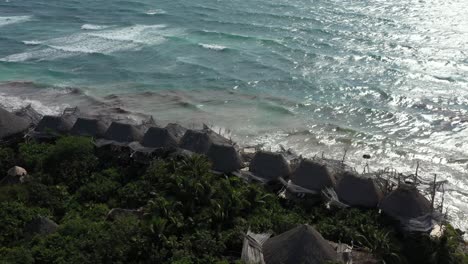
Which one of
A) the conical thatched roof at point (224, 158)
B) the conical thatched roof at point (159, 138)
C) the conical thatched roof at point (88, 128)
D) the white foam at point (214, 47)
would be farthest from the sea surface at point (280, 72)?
the conical thatched roof at point (88, 128)

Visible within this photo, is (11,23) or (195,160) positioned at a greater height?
(195,160)

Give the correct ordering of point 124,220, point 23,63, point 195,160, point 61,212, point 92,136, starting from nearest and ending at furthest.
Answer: point 124,220 < point 61,212 < point 195,160 < point 92,136 < point 23,63

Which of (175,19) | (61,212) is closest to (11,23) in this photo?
(175,19)

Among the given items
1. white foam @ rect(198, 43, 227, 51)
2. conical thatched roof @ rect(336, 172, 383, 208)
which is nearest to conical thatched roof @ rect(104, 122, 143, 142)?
conical thatched roof @ rect(336, 172, 383, 208)

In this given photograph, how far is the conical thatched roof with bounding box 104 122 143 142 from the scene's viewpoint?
2381cm

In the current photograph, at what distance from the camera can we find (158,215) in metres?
17.6

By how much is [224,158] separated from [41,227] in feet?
26.8


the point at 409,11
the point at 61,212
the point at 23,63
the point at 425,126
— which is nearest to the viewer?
the point at 61,212

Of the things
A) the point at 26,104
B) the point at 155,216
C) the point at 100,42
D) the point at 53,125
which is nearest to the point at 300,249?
the point at 155,216

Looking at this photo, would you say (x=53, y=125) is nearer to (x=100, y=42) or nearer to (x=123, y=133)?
(x=123, y=133)

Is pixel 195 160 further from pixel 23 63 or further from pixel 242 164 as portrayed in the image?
pixel 23 63

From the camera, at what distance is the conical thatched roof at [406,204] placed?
60.0ft

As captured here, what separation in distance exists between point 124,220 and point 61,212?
391 centimetres

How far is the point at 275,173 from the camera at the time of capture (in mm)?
21266
